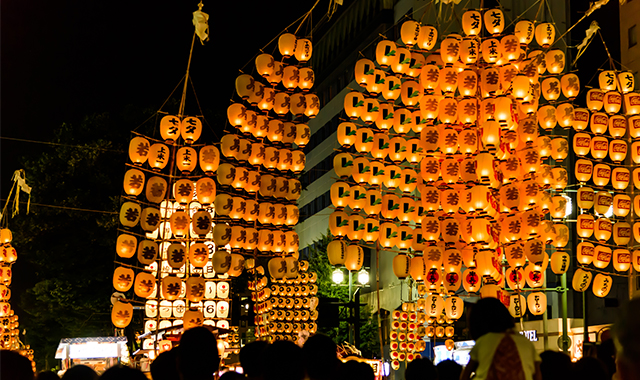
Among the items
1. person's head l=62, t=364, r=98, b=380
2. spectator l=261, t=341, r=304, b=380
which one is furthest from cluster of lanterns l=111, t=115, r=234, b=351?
person's head l=62, t=364, r=98, b=380

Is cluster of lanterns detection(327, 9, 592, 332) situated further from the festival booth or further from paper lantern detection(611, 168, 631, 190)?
the festival booth

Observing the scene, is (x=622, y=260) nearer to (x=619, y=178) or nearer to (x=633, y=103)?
(x=619, y=178)

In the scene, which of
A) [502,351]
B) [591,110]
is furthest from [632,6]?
[502,351]

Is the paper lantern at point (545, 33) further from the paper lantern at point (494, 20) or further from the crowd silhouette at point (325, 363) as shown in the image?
the crowd silhouette at point (325, 363)

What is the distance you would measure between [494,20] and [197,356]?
14077 millimetres

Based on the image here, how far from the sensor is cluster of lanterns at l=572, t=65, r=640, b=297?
1659 cm

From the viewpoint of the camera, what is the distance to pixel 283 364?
4215 millimetres

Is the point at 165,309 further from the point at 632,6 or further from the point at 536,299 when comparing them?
the point at 632,6

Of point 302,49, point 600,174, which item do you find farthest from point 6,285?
point 600,174

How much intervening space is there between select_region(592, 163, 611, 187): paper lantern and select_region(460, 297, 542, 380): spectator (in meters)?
13.6

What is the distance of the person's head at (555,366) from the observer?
457 cm

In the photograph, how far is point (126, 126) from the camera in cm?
2691

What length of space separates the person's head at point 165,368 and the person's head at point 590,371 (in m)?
2.55

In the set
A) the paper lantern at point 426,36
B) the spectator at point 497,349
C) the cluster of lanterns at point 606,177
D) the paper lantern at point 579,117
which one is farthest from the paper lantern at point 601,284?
the spectator at point 497,349
